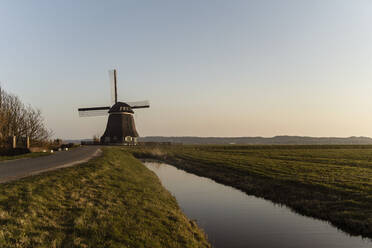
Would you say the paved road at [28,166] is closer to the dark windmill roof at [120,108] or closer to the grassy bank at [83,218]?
the grassy bank at [83,218]

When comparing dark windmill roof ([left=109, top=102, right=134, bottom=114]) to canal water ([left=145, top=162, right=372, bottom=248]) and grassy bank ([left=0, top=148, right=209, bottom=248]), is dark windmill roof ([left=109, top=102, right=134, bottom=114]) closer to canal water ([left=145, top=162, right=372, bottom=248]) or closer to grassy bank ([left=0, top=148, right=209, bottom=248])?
canal water ([left=145, top=162, right=372, bottom=248])

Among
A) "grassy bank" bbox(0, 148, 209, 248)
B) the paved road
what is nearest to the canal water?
"grassy bank" bbox(0, 148, 209, 248)

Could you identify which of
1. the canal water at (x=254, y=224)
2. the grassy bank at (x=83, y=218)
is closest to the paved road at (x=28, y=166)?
the grassy bank at (x=83, y=218)

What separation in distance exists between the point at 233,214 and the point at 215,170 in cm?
1582

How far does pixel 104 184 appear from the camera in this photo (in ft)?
51.9

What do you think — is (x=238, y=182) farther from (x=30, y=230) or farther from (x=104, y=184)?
(x=30, y=230)

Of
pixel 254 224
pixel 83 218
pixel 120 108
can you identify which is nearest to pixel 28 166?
pixel 83 218

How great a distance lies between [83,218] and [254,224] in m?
8.68

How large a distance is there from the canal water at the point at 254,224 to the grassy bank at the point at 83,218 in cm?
182

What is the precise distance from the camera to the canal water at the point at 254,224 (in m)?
10.8

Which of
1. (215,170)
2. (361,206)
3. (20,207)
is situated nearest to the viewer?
(20,207)

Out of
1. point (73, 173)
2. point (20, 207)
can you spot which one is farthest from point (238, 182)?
point (20, 207)

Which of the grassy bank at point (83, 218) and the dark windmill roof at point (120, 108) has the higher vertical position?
the dark windmill roof at point (120, 108)

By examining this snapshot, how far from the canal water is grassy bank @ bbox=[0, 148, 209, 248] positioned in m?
1.82
